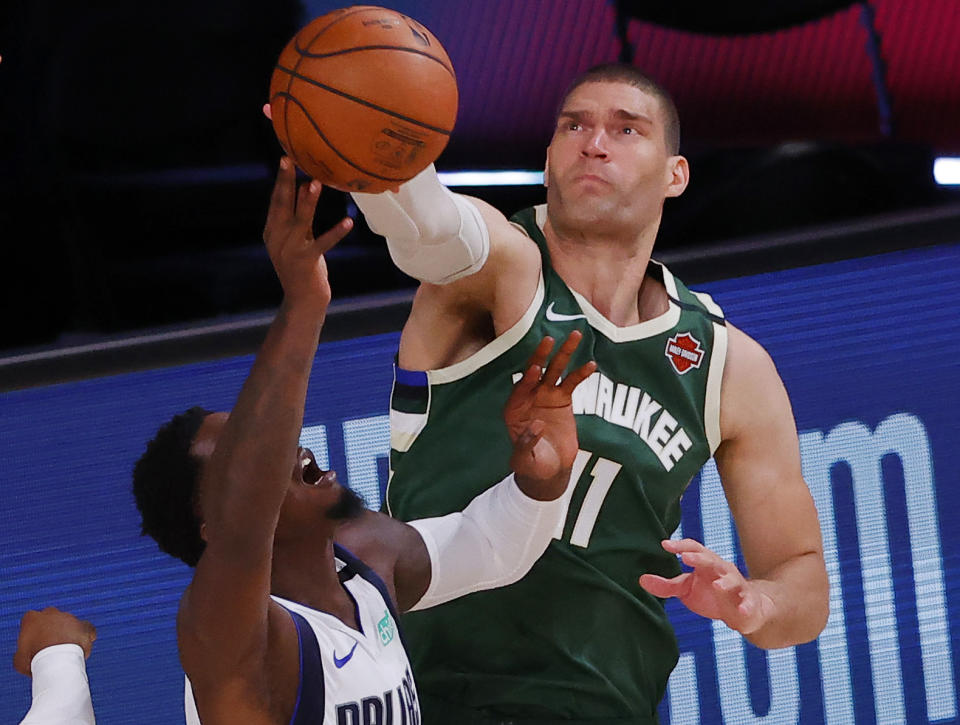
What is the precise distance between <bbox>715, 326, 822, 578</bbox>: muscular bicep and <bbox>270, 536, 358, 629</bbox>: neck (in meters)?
0.85

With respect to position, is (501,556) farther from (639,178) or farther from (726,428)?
(639,178)

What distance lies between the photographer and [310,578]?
2225mm

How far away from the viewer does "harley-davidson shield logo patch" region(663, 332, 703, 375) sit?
2.69 m

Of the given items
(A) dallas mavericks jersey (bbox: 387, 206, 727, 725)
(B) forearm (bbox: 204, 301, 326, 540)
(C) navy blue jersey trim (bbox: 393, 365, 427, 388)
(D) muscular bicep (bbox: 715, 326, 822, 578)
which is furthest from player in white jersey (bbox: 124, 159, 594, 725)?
(D) muscular bicep (bbox: 715, 326, 822, 578)

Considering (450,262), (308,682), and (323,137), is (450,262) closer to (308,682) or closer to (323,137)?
(323,137)

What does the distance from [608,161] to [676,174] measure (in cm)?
20

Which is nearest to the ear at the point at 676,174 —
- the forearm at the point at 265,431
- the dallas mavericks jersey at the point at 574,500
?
the dallas mavericks jersey at the point at 574,500

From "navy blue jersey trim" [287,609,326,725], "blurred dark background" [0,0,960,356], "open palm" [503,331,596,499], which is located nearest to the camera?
"navy blue jersey trim" [287,609,326,725]

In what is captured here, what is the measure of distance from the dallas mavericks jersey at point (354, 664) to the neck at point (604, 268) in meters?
0.68

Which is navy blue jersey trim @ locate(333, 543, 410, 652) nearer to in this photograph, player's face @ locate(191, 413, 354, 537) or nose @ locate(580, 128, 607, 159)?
player's face @ locate(191, 413, 354, 537)

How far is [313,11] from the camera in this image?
139 inches

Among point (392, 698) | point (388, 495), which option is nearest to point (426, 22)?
point (388, 495)

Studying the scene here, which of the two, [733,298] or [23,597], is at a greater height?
[733,298]

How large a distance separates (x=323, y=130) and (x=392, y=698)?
82cm
